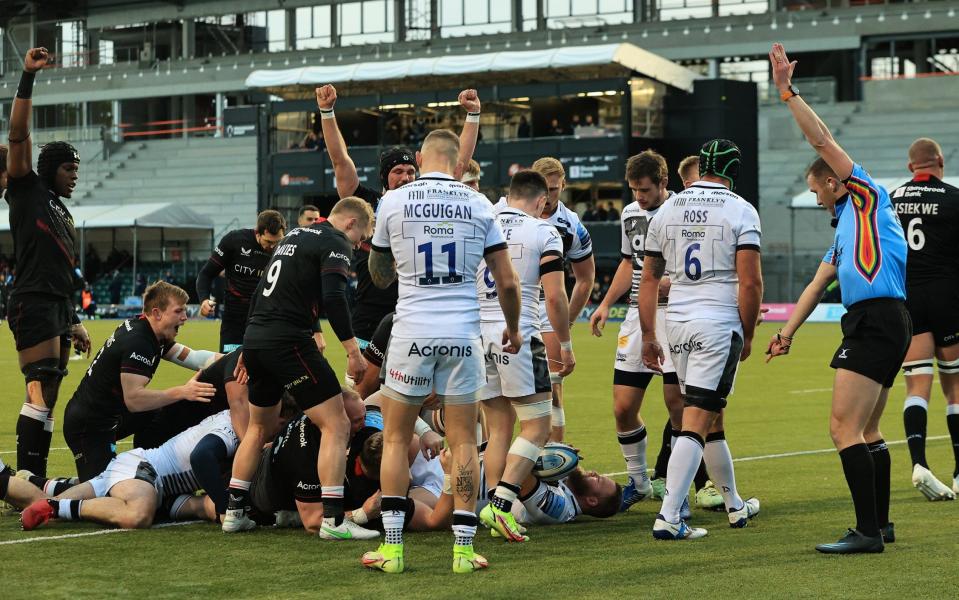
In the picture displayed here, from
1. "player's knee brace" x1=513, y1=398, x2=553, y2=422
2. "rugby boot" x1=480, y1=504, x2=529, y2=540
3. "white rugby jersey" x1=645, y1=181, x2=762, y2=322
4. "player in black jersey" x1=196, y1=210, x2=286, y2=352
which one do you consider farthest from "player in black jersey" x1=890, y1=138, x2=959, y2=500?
"player in black jersey" x1=196, y1=210, x2=286, y2=352

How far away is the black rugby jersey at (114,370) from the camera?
8.18 meters

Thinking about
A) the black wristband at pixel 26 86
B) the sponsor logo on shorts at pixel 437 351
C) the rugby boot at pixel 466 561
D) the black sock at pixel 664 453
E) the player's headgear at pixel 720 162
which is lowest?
the rugby boot at pixel 466 561

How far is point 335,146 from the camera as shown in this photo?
27.8 feet

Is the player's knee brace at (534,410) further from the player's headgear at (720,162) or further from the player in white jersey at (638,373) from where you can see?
the player's headgear at (720,162)

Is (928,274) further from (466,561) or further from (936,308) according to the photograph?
(466,561)

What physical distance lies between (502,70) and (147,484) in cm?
3735

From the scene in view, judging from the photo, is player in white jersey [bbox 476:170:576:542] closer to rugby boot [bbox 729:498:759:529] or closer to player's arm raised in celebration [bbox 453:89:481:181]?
player's arm raised in celebration [bbox 453:89:481:181]

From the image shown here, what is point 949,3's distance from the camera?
47844 millimetres

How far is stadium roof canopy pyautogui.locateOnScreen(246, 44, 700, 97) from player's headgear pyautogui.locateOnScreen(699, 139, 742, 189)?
33906mm

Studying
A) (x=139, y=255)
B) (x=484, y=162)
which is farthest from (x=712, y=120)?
(x=139, y=255)

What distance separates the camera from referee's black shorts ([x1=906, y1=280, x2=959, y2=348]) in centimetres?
913

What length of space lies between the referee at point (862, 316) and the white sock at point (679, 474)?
823 mm

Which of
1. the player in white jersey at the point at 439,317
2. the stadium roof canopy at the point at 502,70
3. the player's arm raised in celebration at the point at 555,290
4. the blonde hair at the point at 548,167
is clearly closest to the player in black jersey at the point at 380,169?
the blonde hair at the point at 548,167

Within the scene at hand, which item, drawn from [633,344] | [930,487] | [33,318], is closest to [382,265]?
[633,344]
